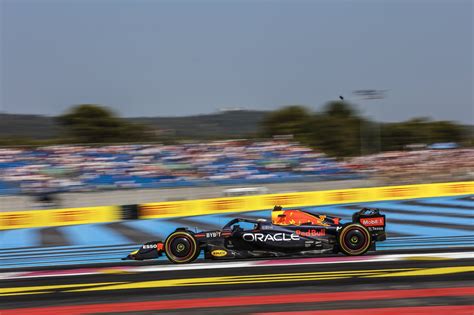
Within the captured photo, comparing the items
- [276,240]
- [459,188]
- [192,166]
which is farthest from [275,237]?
[192,166]

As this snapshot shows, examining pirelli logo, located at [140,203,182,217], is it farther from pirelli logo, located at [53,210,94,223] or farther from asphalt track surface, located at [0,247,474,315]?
asphalt track surface, located at [0,247,474,315]

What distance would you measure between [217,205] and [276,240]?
698 centimetres

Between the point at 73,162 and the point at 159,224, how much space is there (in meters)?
5.70

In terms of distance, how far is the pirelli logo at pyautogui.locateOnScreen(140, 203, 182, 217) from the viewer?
15.8m

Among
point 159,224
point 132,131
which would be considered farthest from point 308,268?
point 132,131

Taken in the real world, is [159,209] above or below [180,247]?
above

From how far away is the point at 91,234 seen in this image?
14.1 meters

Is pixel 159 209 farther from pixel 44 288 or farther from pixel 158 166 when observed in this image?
pixel 44 288

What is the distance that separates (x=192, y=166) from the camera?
19.5 metres

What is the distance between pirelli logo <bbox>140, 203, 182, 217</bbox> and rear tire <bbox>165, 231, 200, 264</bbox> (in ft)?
21.5

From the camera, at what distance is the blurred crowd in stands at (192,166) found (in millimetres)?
17609

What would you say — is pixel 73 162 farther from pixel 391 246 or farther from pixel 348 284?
pixel 348 284

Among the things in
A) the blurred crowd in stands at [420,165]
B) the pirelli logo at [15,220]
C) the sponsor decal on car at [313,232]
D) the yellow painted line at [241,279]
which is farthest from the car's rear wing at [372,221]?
the pirelli logo at [15,220]

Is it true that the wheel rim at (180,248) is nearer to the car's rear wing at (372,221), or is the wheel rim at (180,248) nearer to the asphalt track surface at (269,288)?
the asphalt track surface at (269,288)
